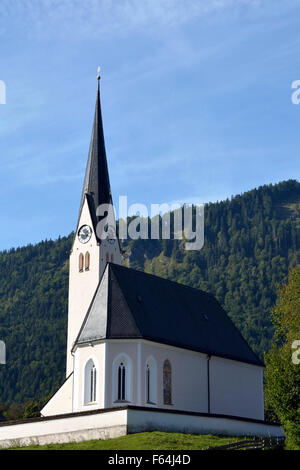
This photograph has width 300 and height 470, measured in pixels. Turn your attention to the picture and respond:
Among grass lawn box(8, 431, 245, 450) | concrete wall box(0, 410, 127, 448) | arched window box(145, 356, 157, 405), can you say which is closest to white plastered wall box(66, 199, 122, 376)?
arched window box(145, 356, 157, 405)

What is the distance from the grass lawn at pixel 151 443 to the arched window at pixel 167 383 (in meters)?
8.71

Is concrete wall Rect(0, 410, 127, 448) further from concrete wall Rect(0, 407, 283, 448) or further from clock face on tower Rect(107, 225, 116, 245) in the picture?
clock face on tower Rect(107, 225, 116, 245)

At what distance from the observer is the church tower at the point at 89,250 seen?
200 ft

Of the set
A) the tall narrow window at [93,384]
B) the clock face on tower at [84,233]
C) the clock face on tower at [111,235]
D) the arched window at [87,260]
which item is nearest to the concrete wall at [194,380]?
the tall narrow window at [93,384]

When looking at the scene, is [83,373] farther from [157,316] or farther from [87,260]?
[87,260]

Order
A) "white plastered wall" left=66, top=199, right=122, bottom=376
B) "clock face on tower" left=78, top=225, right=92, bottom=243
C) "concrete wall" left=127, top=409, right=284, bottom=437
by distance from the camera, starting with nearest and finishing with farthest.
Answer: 1. "concrete wall" left=127, top=409, right=284, bottom=437
2. "white plastered wall" left=66, top=199, right=122, bottom=376
3. "clock face on tower" left=78, top=225, right=92, bottom=243

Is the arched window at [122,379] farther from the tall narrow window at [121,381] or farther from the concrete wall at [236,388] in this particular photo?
the concrete wall at [236,388]

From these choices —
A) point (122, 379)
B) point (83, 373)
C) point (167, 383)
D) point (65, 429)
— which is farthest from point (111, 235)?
point (65, 429)

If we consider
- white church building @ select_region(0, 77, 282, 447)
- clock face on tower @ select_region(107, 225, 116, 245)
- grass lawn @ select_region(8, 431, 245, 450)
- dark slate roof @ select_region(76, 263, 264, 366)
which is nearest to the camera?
grass lawn @ select_region(8, 431, 245, 450)

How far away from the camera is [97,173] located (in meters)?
64.7

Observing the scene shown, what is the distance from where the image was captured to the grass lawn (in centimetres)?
3206

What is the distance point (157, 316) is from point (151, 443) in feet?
53.7

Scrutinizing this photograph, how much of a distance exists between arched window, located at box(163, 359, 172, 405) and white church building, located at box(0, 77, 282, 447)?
0.21ft
